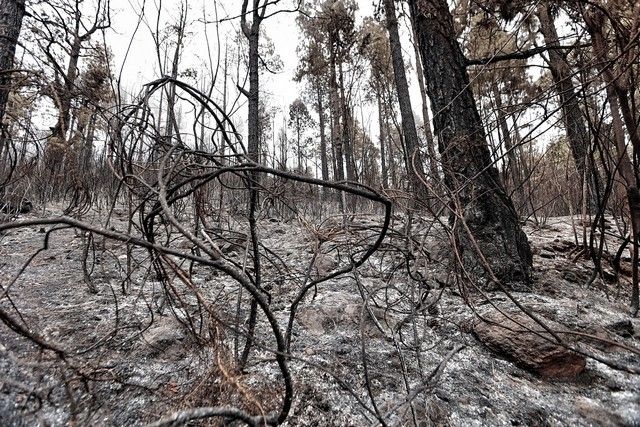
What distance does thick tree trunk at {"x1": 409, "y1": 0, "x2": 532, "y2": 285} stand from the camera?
1.95m

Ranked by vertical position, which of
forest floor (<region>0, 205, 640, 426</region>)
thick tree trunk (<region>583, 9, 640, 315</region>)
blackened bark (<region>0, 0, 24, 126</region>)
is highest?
blackened bark (<region>0, 0, 24, 126</region>)

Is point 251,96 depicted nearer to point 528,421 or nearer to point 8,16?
point 8,16

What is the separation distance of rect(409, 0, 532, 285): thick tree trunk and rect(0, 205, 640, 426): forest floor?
9.5 inches

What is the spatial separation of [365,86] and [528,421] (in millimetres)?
13800

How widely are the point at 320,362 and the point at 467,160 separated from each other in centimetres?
159

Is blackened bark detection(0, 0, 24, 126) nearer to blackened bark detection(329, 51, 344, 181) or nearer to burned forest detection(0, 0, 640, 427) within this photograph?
burned forest detection(0, 0, 640, 427)

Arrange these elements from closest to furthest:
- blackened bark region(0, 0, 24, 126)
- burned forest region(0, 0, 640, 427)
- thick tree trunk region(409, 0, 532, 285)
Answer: burned forest region(0, 0, 640, 427) → thick tree trunk region(409, 0, 532, 285) → blackened bark region(0, 0, 24, 126)

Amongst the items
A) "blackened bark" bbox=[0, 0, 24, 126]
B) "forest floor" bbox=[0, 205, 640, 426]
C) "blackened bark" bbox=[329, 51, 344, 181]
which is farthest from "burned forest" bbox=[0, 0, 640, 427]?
"blackened bark" bbox=[329, 51, 344, 181]

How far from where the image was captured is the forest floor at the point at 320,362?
36.3 inches

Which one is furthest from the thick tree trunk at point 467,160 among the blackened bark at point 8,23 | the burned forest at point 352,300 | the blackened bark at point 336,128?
the blackened bark at point 336,128

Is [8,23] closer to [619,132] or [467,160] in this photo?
[467,160]

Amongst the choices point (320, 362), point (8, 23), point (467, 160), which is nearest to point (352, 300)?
point (320, 362)

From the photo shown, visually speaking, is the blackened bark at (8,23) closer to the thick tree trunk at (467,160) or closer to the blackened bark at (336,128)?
the thick tree trunk at (467,160)

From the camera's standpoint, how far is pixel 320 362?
125 centimetres
